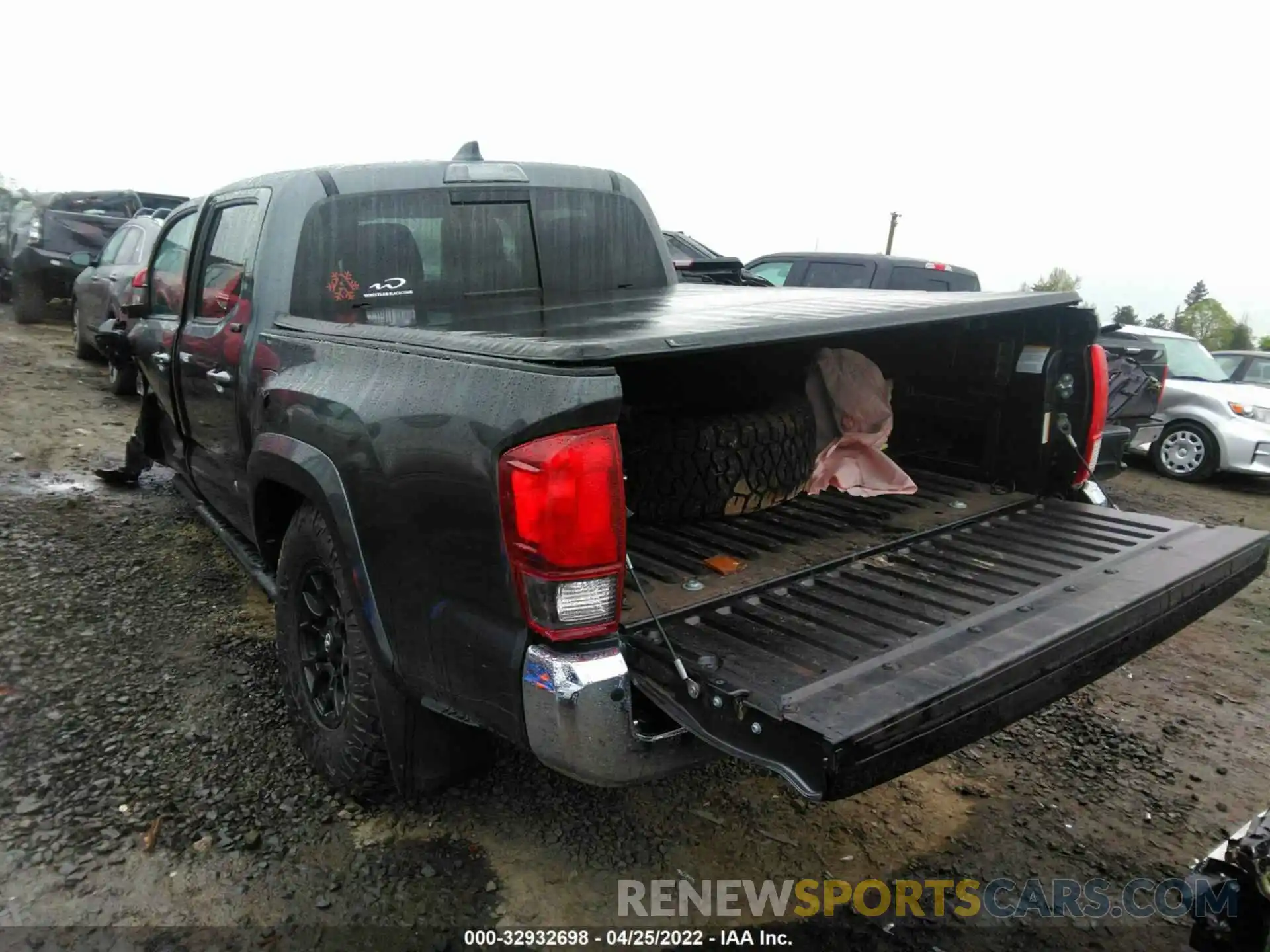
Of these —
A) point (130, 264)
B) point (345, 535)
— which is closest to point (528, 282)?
point (345, 535)

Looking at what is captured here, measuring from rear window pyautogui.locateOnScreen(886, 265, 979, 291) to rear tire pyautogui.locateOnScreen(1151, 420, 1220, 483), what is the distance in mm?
2320

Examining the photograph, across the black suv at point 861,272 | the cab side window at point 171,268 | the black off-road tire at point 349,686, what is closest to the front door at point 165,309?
the cab side window at point 171,268

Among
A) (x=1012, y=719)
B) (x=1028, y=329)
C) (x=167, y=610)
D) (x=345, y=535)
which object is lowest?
(x=167, y=610)

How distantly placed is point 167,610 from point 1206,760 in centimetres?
435

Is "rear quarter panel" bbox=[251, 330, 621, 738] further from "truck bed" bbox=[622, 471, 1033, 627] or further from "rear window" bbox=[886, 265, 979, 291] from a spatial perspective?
"rear window" bbox=[886, 265, 979, 291]

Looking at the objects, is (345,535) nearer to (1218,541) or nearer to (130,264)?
(1218,541)

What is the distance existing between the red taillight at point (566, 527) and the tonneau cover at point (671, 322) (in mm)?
203

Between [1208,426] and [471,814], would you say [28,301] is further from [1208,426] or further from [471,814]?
[1208,426]

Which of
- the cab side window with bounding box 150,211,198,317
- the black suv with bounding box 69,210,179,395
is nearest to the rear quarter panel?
the cab side window with bounding box 150,211,198,317

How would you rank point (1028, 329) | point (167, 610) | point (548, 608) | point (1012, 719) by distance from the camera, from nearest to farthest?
point (548, 608), point (1012, 719), point (1028, 329), point (167, 610)

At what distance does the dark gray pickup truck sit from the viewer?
203 centimetres

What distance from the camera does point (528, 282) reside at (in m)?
A: 3.89

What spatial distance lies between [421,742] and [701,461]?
47.7 inches

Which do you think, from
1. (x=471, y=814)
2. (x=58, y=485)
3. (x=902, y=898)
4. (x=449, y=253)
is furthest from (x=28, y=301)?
(x=902, y=898)
